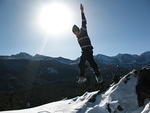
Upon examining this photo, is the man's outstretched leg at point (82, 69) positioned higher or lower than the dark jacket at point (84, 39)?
lower

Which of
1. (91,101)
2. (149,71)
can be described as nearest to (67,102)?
(91,101)

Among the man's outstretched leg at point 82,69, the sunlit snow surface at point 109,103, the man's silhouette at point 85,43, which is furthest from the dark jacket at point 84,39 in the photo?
the sunlit snow surface at point 109,103

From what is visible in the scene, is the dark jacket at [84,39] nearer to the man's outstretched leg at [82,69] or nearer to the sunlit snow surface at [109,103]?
the man's outstretched leg at [82,69]

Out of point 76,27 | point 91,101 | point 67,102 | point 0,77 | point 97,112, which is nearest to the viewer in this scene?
point 97,112

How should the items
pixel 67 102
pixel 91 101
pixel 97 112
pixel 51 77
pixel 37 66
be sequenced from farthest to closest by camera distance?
pixel 37 66 < pixel 51 77 < pixel 67 102 < pixel 91 101 < pixel 97 112

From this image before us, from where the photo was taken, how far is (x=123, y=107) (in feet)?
31.1

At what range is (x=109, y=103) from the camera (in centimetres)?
977

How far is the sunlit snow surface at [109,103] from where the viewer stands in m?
9.51

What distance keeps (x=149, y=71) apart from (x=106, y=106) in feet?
6.96

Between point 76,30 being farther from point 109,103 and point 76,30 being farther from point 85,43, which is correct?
point 109,103

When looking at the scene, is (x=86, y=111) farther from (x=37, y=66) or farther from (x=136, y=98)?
(x=37, y=66)

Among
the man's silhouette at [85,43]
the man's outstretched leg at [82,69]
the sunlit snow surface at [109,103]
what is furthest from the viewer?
the man's outstretched leg at [82,69]

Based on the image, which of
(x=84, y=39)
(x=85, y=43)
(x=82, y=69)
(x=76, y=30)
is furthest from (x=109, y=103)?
(x=76, y=30)

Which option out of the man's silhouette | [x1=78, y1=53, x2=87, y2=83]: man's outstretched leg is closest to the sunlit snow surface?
[x1=78, y1=53, x2=87, y2=83]: man's outstretched leg
